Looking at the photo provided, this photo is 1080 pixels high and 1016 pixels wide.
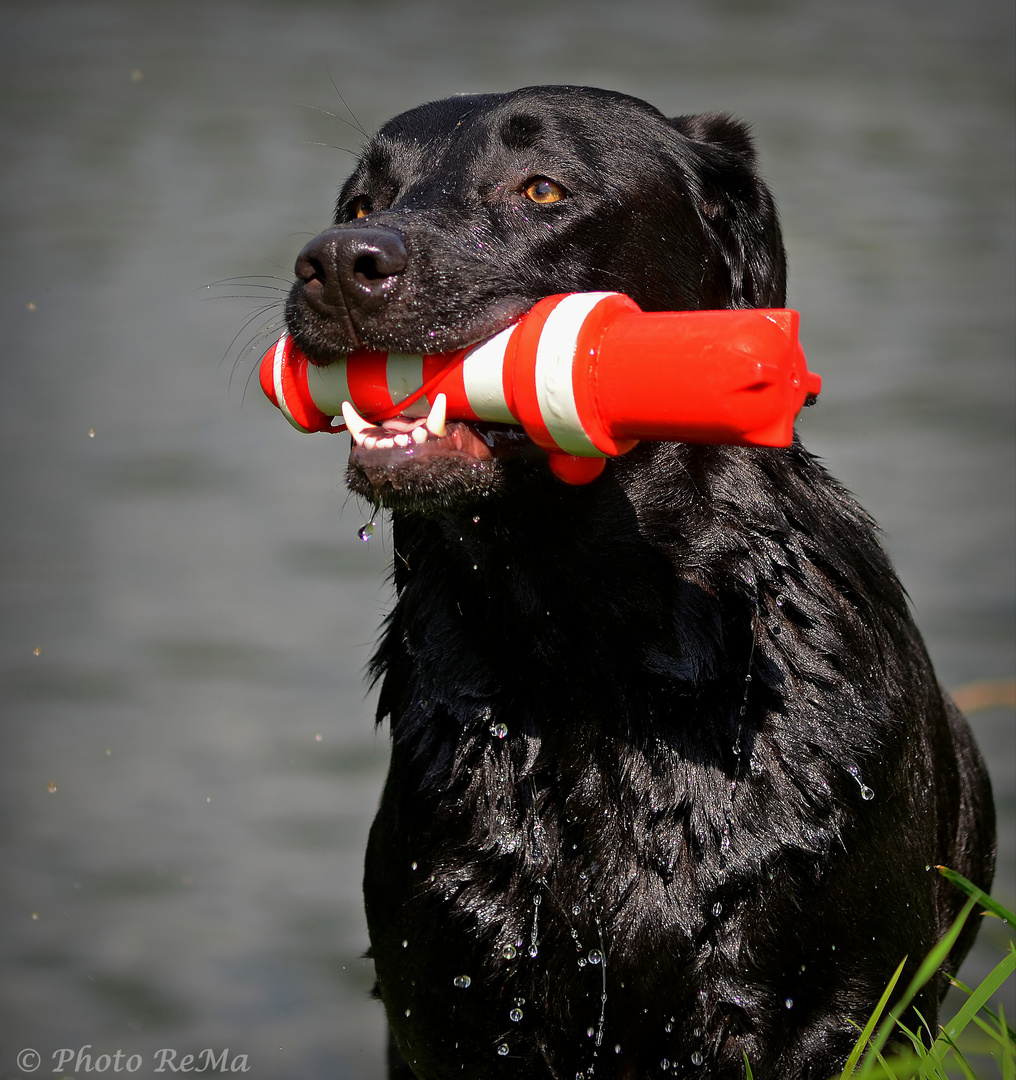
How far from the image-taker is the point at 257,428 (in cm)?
904

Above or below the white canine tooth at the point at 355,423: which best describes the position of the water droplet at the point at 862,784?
below

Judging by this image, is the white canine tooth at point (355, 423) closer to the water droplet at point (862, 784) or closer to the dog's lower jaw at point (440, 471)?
the dog's lower jaw at point (440, 471)

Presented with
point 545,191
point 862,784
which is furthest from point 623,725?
point 545,191

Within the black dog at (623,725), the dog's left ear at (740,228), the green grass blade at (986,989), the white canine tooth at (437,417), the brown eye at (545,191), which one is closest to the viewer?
the green grass blade at (986,989)

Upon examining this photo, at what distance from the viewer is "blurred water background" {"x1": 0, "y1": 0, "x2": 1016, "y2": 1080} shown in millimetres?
5129

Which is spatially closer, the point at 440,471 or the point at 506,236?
the point at 440,471

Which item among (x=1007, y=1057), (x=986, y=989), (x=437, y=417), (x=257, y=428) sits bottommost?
(x=257, y=428)

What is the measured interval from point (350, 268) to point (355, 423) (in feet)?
0.99

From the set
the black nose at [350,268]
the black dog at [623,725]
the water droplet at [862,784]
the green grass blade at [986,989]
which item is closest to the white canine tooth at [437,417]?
the black dog at [623,725]

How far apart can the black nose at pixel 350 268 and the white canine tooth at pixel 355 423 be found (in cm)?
19

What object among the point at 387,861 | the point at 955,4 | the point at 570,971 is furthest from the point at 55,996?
the point at 955,4

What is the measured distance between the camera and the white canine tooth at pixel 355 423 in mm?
2871

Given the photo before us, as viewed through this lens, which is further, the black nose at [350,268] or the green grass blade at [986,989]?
the black nose at [350,268]

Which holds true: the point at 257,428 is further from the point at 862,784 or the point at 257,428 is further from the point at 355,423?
the point at 862,784
